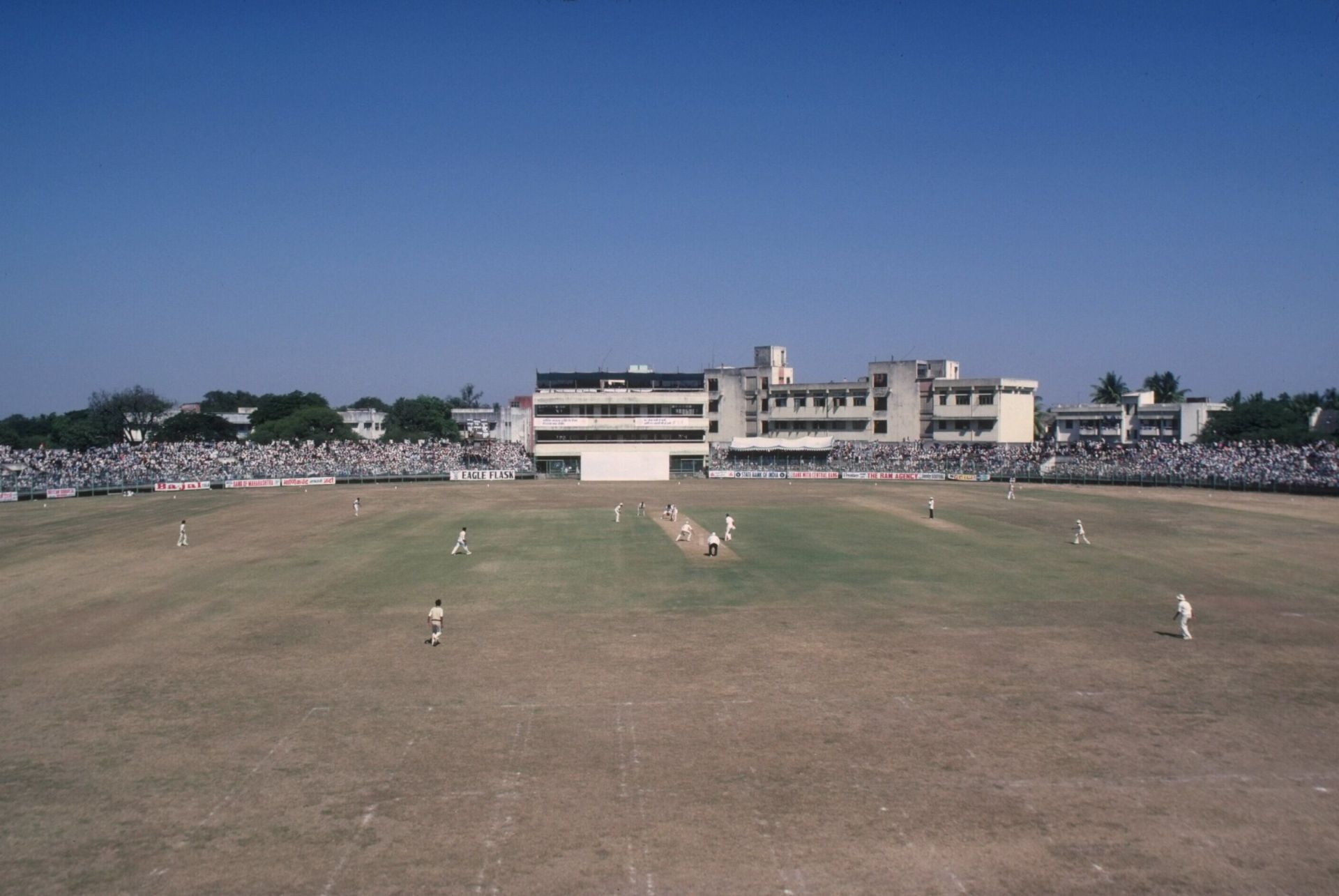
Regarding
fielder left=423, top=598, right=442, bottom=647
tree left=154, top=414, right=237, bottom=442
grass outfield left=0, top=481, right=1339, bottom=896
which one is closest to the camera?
grass outfield left=0, top=481, right=1339, bottom=896

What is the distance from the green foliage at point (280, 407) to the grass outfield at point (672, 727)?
116472mm

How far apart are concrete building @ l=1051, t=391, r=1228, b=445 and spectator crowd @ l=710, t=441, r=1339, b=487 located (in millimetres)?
23468

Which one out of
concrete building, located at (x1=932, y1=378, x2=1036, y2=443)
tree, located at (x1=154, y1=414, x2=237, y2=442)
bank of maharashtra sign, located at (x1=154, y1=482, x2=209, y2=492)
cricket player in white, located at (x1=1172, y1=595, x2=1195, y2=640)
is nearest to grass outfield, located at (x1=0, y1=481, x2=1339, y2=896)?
cricket player in white, located at (x1=1172, y1=595, x2=1195, y2=640)

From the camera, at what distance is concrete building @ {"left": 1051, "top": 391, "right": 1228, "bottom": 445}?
12538 cm

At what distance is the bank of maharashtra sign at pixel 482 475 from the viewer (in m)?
103

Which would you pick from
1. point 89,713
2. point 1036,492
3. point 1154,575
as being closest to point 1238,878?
point 89,713

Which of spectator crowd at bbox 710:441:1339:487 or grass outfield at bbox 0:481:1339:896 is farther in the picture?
spectator crowd at bbox 710:441:1339:487

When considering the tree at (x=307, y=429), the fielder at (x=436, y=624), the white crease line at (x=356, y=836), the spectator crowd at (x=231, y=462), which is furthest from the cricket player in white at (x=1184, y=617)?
the tree at (x=307, y=429)

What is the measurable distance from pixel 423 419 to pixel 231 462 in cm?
6958

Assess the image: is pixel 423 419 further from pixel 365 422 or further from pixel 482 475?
pixel 482 475

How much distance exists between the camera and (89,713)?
21.3 metres

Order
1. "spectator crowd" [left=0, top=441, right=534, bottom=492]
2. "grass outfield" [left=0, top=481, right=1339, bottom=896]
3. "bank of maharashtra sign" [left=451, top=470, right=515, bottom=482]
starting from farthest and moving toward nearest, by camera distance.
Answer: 1. "bank of maharashtra sign" [left=451, top=470, right=515, bottom=482]
2. "spectator crowd" [left=0, top=441, right=534, bottom=492]
3. "grass outfield" [left=0, top=481, right=1339, bottom=896]

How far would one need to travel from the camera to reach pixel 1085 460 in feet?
322

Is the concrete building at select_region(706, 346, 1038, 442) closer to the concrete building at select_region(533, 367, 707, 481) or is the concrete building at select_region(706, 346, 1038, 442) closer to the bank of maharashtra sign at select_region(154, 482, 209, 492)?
the concrete building at select_region(533, 367, 707, 481)
